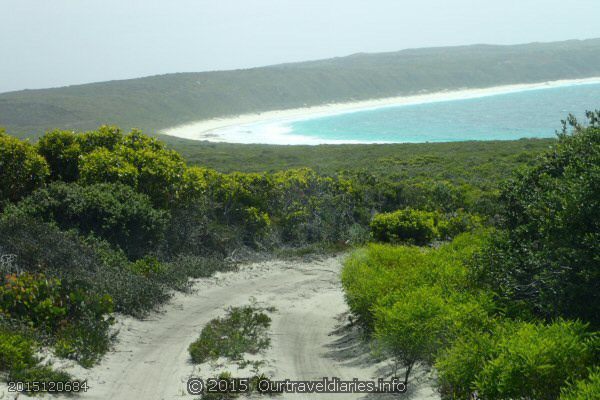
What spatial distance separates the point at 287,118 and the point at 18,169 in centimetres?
11501

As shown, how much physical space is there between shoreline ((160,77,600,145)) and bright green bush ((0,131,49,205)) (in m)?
65.5

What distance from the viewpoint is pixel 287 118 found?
129625 millimetres

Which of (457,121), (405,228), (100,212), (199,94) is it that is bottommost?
(457,121)

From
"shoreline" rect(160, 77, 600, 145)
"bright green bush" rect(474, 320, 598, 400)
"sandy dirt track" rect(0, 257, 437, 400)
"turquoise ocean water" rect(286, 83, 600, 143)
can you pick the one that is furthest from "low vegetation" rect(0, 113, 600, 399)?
"turquoise ocean water" rect(286, 83, 600, 143)

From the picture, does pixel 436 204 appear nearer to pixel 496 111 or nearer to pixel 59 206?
pixel 59 206

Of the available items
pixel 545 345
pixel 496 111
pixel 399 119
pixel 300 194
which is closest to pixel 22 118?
pixel 399 119

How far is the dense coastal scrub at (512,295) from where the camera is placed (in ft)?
19.4

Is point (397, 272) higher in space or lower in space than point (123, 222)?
lower

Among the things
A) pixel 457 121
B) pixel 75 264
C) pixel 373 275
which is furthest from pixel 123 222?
pixel 457 121

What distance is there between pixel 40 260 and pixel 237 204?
810 centimetres

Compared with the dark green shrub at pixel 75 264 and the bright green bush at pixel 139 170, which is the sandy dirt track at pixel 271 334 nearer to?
the dark green shrub at pixel 75 264

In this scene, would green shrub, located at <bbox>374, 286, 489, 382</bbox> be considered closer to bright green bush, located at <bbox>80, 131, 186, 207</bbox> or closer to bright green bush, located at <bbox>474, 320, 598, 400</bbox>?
bright green bush, located at <bbox>474, 320, 598, 400</bbox>

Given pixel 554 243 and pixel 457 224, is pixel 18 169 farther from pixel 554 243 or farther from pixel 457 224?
pixel 554 243

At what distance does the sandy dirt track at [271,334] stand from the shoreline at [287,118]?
67026 millimetres
